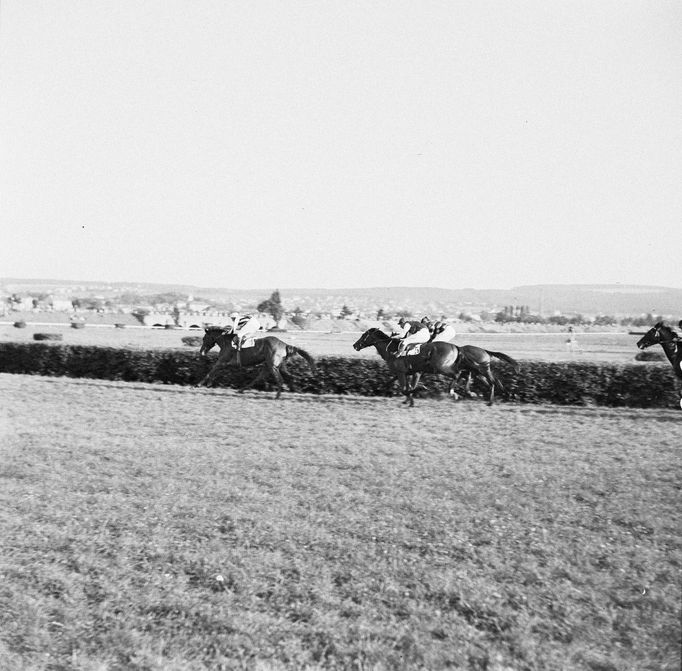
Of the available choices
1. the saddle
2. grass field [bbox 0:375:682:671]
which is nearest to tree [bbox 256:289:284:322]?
the saddle

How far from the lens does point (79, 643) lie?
175 inches

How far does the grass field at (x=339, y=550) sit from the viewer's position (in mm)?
4355

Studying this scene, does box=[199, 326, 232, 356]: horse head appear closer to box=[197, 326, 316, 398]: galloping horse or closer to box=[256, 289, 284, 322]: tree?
box=[197, 326, 316, 398]: galloping horse

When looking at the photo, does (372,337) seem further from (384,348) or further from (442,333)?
(442,333)

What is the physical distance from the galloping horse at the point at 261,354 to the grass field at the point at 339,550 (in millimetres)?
4381

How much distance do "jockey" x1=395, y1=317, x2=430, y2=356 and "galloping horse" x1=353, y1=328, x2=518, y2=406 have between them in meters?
0.17

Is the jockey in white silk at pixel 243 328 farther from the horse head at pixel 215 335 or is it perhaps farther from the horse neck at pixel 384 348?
the horse neck at pixel 384 348

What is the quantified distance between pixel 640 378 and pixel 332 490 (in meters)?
9.02

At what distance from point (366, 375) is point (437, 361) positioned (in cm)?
253

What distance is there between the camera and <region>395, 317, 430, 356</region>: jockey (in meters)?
13.7

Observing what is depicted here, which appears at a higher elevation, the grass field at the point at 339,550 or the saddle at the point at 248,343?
the saddle at the point at 248,343

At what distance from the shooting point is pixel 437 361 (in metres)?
13.5

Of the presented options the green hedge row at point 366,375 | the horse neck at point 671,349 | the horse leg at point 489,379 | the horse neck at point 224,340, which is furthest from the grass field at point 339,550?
the horse neck at point 224,340

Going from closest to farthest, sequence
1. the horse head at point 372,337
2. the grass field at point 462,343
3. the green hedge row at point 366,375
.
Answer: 1. the green hedge row at point 366,375
2. the horse head at point 372,337
3. the grass field at point 462,343
